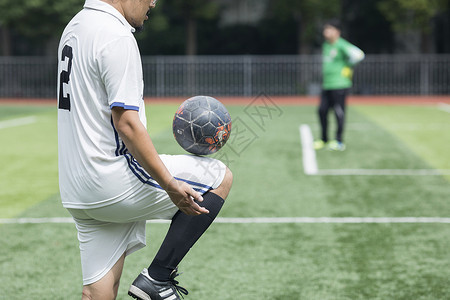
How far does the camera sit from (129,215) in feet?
9.99

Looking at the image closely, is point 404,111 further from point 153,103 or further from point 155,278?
point 155,278

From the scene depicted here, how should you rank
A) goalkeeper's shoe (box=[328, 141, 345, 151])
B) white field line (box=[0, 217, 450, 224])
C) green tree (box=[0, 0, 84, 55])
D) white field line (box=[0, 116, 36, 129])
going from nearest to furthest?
1. white field line (box=[0, 217, 450, 224])
2. goalkeeper's shoe (box=[328, 141, 345, 151])
3. white field line (box=[0, 116, 36, 129])
4. green tree (box=[0, 0, 84, 55])

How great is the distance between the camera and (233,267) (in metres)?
5.07

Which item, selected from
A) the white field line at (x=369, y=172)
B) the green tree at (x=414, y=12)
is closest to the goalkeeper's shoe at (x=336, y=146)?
the white field line at (x=369, y=172)

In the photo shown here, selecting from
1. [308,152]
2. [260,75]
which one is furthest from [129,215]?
[260,75]

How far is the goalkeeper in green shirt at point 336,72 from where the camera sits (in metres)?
11.1

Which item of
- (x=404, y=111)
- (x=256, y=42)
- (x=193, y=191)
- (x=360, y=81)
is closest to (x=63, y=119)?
(x=193, y=191)

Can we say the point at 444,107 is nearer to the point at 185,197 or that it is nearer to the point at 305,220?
the point at 305,220

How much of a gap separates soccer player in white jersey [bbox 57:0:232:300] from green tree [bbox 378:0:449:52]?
2437cm

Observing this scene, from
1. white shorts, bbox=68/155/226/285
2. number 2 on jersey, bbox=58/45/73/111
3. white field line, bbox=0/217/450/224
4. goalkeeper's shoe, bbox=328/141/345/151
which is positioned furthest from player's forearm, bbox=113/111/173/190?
goalkeeper's shoe, bbox=328/141/345/151

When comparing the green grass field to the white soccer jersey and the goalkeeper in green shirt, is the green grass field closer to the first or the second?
Result: the goalkeeper in green shirt

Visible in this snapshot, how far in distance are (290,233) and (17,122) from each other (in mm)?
12589

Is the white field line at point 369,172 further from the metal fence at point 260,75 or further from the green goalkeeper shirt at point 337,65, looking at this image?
the metal fence at point 260,75

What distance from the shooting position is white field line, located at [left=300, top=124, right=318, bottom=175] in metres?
9.55
